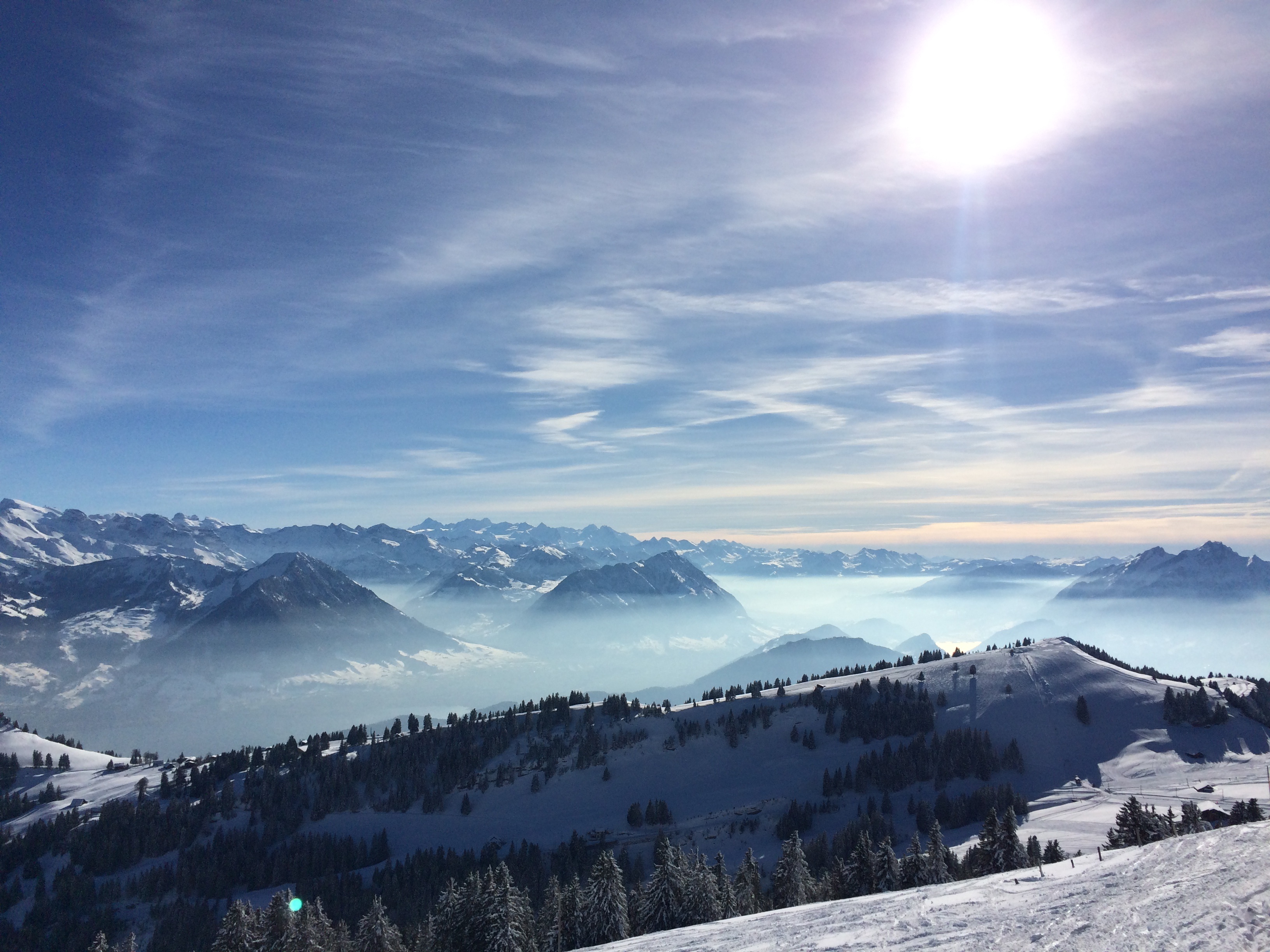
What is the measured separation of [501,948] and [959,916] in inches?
2120

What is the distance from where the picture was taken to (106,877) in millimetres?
197875

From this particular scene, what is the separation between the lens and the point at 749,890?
301 ft

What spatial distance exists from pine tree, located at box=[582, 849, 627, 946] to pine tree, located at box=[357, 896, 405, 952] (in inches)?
944

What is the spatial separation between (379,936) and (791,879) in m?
52.7

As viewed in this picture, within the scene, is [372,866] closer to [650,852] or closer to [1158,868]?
[650,852]

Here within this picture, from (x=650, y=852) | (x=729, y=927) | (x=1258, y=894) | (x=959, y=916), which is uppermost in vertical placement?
(x=1258, y=894)

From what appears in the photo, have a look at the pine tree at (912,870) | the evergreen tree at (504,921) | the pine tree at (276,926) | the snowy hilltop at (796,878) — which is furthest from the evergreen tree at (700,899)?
the pine tree at (276,926)

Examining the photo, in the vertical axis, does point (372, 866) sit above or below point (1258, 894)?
below

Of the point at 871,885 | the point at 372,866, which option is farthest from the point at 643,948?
the point at 372,866

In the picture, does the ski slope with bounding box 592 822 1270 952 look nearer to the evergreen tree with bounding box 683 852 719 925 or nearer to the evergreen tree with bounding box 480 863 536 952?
the evergreen tree with bounding box 480 863 536 952

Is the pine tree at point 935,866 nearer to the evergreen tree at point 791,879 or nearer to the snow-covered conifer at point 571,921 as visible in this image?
the evergreen tree at point 791,879

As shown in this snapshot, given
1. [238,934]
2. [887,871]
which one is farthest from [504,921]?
[887,871]

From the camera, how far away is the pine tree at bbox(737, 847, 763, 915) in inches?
3474

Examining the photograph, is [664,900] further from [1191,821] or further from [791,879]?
[1191,821]
